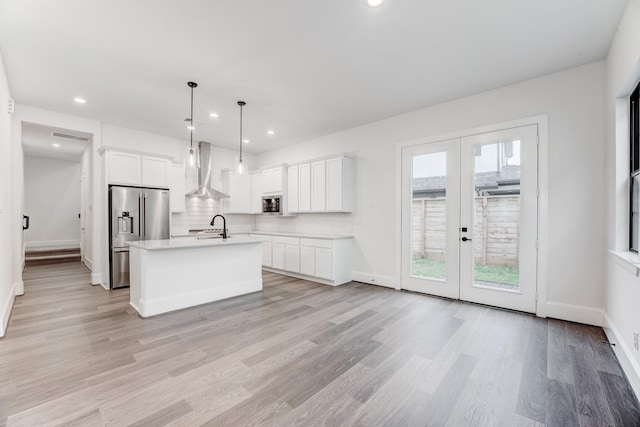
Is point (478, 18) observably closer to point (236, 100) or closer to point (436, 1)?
point (436, 1)

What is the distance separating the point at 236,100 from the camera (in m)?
4.12

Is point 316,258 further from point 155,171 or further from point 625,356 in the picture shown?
point 625,356

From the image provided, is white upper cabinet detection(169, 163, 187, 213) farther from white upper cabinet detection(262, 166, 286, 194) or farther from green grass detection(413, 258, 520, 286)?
green grass detection(413, 258, 520, 286)

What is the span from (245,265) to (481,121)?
3968 mm

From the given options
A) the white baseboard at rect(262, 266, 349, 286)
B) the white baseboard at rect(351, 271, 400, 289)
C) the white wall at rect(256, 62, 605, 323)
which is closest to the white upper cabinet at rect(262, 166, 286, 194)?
the white baseboard at rect(262, 266, 349, 286)

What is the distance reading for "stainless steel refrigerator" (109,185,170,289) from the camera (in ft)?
15.8

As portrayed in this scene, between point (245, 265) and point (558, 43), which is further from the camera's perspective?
point (245, 265)

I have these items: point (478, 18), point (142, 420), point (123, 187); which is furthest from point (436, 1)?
point (123, 187)

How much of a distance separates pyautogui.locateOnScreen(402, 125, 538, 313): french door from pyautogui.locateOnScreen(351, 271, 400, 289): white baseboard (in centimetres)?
19

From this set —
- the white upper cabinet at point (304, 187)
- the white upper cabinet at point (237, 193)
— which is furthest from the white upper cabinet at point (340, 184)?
the white upper cabinet at point (237, 193)

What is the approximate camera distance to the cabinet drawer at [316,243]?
501 centimetres

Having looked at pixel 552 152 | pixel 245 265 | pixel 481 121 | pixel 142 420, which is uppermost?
pixel 481 121

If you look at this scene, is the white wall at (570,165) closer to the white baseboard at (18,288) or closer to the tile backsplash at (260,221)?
the tile backsplash at (260,221)

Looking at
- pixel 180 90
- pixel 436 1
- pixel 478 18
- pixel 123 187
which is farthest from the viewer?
pixel 123 187
